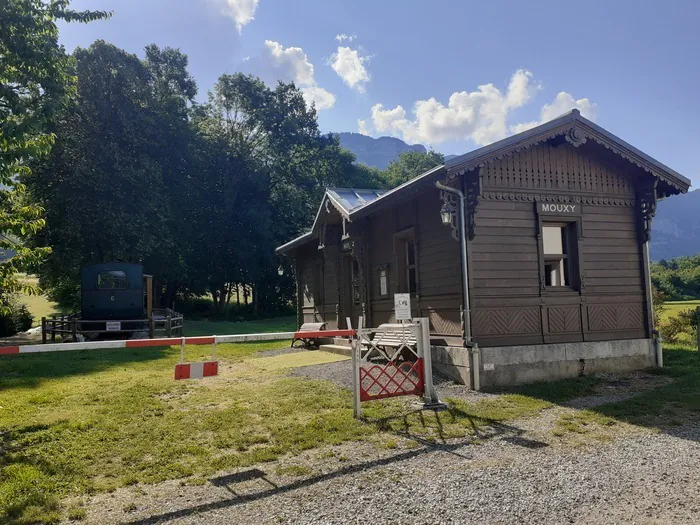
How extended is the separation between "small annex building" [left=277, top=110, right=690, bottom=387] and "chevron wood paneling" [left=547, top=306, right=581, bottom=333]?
26 mm

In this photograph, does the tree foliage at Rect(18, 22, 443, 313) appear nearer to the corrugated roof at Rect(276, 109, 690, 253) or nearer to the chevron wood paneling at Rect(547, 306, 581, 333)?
the corrugated roof at Rect(276, 109, 690, 253)

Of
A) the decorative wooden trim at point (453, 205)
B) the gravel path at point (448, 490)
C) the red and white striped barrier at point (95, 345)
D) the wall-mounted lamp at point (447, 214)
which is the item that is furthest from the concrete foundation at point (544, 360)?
the red and white striped barrier at point (95, 345)

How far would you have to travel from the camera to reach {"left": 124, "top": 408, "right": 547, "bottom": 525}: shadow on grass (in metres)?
4.76

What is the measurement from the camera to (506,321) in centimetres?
1071

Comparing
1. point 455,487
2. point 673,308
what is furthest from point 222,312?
point 455,487

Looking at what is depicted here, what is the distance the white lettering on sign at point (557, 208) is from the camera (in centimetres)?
1135

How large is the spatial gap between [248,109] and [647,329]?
3843 cm

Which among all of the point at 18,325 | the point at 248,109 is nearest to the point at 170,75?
the point at 248,109

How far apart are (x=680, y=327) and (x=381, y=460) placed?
49.8ft

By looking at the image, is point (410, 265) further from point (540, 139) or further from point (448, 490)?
point (448, 490)

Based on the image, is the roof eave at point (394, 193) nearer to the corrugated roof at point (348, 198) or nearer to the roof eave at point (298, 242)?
the corrugated roof at point (348, 198)

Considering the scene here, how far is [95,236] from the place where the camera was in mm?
28828

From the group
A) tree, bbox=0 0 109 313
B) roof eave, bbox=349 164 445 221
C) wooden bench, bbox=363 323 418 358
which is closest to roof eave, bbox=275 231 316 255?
roof eave, bbox=349 164 445 221

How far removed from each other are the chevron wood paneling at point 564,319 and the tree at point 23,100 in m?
9.54
